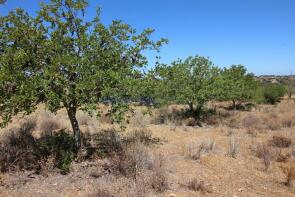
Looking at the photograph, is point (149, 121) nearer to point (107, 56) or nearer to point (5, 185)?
point (107, 56)

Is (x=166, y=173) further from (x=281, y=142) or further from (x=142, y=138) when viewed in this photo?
(x=281, y=142)

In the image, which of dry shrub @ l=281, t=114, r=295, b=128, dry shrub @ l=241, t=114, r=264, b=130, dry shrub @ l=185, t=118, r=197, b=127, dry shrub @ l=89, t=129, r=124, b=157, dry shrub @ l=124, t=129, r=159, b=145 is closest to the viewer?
dry shrub @ l=89, t=129, r=124, b=157

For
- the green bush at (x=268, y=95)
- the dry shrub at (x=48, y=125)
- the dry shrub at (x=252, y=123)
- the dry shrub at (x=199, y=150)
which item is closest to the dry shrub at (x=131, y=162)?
the dry shrub at (x=199, y=150)

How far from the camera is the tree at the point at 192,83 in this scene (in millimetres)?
21609

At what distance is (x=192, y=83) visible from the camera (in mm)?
22422

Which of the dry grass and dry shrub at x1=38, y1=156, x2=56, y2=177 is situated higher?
dry shrub at x1=38, y1=156, x2=56, y2=177

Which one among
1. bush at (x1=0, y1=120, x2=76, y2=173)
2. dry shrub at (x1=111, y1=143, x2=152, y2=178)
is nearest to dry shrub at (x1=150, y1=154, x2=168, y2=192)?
dry shrub at (x1=111, y1=143, x2=152, y2=178)

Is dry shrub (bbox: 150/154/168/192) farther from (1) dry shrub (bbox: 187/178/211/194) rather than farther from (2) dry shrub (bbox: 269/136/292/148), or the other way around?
(2) dry shrub (bbox: 269/136/292/148)

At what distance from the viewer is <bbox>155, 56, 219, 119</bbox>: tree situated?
21609 millimetres

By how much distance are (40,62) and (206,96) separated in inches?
556

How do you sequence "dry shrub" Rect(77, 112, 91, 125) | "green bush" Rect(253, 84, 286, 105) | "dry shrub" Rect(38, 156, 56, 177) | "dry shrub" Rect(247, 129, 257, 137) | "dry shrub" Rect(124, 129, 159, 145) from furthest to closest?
"green bush" Rect(253, 84, 286, 105)
"dry shrub" Rect(77, 112, 91, 125)
"dry shrub" Rect(247, 129, 257, 137)
"dry shrub" Rect(124, 129, 159, 145)
"dry shrub" Rect(38, 156, 56, 177)

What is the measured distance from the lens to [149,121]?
2138 cm

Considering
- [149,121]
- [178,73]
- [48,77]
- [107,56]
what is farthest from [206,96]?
[48,77]

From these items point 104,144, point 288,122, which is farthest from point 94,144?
point 288,122
